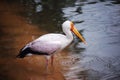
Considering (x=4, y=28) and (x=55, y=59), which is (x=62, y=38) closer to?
(x=55, y=59)

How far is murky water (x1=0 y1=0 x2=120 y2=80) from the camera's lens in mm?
7816

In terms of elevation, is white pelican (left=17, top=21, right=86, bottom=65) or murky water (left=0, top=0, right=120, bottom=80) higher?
white pelican (left=17, top=21, right=86, bottom=65)

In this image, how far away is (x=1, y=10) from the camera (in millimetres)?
12547

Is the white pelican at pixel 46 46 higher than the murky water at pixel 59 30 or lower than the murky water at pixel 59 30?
higher

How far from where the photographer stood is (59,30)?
1038 centimetres

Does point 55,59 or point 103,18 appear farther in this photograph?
point 103,18

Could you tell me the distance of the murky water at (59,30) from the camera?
7.82 meters

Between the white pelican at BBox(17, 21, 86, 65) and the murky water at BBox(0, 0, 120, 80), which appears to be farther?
the murky water at BBox(0, 0, 120, 80)

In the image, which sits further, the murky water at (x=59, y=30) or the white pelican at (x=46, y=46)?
the murky water at (x=59, y=30)

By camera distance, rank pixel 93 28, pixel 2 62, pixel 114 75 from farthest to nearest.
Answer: pixel 93 28 → pixel 2 62 → pixel 114 75

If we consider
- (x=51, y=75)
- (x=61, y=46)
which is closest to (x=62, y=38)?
(x=61, y=46)

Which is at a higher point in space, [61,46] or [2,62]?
[61,46]

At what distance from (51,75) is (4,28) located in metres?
3.46

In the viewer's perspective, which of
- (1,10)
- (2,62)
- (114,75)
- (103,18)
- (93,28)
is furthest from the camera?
(1,10)
